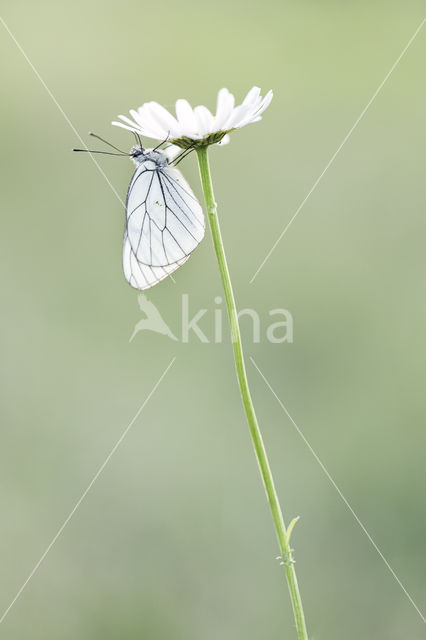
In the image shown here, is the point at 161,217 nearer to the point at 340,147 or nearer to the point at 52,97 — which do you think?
the point at 340,147

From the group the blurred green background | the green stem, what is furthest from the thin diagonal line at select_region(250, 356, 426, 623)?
the green stem

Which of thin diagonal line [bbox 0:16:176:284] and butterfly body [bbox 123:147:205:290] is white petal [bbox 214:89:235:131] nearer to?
butterfly body [bbox 123:147:205:290]

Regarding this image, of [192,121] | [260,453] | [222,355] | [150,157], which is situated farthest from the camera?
[222,355]

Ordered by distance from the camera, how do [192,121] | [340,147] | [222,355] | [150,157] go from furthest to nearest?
1. [340,147]
2. [222,355]
3. [150,157]
4. [192,121]

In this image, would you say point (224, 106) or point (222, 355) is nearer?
point (224, 106)

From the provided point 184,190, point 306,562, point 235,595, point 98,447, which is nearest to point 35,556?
point 98,447

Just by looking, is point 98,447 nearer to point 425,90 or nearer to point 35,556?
point 35,556

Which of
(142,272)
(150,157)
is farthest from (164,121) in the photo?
(142,272)

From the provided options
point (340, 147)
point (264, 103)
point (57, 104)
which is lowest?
point (264, 103)
